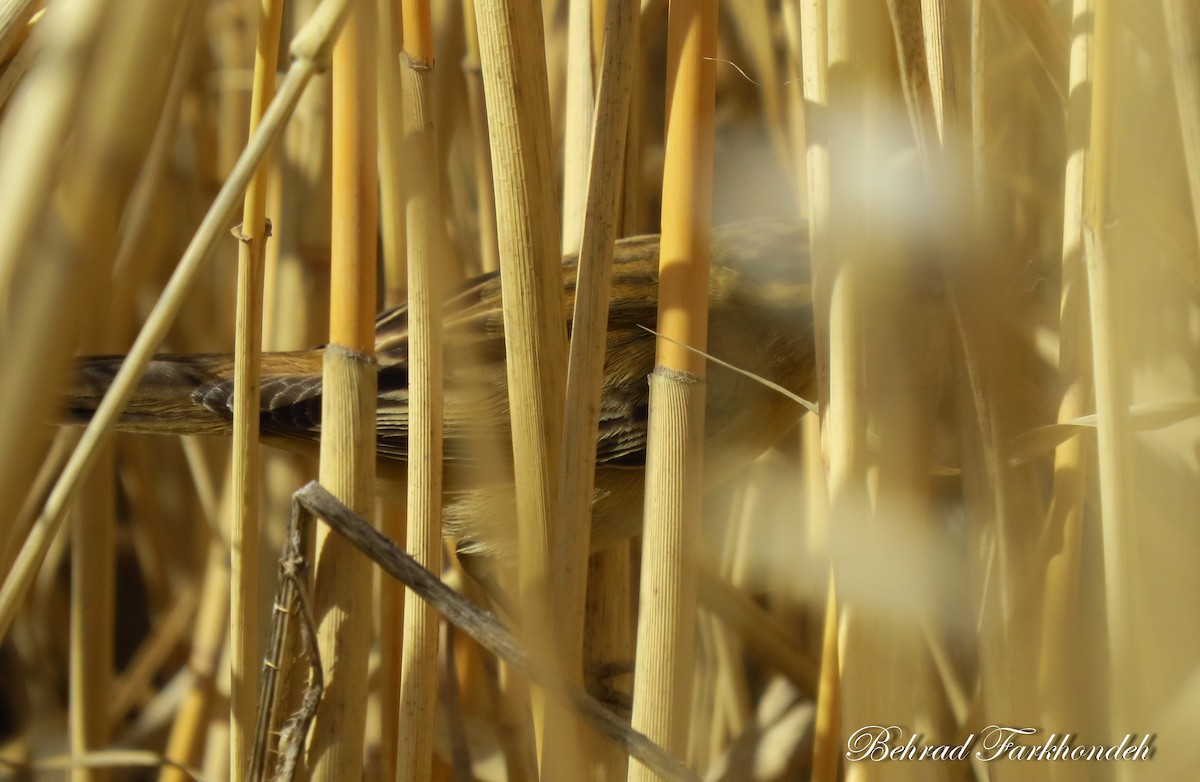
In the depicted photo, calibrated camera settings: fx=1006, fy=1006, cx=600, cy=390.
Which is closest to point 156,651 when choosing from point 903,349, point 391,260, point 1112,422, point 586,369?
point 391,260

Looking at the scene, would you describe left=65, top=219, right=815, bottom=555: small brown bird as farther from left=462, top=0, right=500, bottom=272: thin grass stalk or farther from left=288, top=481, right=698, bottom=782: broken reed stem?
left=288, top=481, right=698, bottom=782: broken reed stem

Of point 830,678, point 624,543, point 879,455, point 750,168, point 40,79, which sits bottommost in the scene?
point 830,678

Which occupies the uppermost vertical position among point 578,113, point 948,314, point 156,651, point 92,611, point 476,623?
point 578,113

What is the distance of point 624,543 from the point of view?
50.9 inches

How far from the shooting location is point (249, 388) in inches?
35.1

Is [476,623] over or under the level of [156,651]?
over

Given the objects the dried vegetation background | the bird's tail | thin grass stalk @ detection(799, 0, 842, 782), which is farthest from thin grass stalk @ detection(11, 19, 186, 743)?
the bird's tail

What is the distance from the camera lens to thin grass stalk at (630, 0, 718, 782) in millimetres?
823

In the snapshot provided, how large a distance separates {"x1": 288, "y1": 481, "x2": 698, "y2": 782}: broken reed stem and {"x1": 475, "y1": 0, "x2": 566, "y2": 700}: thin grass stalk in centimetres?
2

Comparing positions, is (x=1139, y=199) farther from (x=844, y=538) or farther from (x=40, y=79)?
(x=40, y=79)

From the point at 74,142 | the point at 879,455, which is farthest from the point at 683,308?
the point at 74,142

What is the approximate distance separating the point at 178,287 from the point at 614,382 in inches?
39.0

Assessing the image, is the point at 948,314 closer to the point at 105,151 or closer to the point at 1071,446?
the point at 1071,446

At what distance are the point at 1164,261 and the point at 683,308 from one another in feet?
1.33
